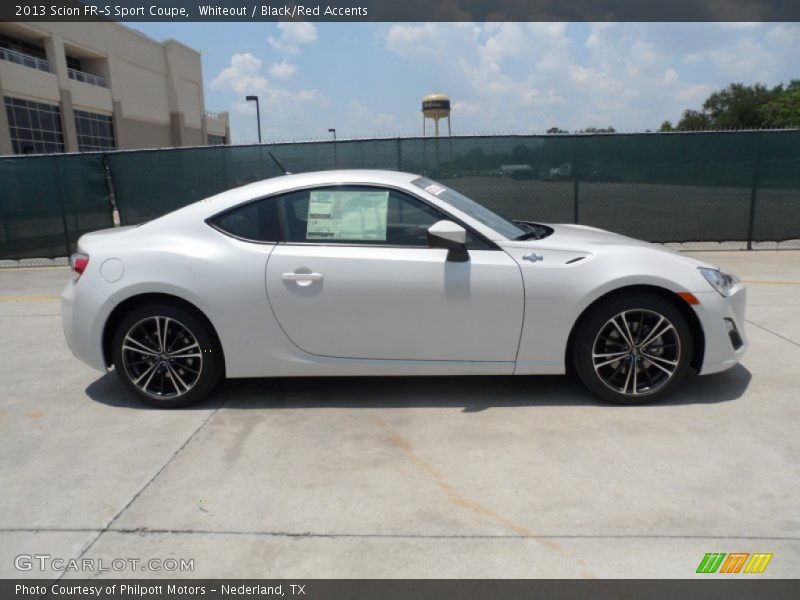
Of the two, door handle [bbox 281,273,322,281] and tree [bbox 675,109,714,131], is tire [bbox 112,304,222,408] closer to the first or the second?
door handle [bbox 281,273,322,281]

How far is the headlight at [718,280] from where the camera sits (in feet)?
12.9

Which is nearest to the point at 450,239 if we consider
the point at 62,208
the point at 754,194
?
the point at 754,194

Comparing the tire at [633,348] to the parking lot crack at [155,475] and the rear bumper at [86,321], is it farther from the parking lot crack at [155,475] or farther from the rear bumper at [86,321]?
the rear bumper at [86,321]

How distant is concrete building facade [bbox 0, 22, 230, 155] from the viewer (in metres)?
37.2

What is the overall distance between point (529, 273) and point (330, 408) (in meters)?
1.57

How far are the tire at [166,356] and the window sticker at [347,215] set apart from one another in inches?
39.7

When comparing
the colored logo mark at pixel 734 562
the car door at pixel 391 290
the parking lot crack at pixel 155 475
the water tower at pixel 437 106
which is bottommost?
the parking lot crack at pixel 155 475

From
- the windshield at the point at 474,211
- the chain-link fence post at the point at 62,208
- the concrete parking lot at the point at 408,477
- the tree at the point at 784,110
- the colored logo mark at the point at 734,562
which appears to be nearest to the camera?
the colored logo mark at the point at 734,562

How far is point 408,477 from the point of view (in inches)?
126

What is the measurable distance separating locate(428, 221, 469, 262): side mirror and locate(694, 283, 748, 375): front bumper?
4.85ft

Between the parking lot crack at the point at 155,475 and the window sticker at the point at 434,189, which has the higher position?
the window sticker at the point at 434,189

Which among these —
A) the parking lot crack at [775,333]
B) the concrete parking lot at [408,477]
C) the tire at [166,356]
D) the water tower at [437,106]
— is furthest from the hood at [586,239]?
the water tower at [437,106]

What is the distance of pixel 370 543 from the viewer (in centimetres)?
265

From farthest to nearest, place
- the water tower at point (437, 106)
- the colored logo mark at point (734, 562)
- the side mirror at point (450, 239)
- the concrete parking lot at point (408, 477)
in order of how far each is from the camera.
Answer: the water tower at point (437, 106), the side mirror at point (450, 239), the concrete parking lot at point (408, 477), the colored logo mark at point (734, 562)
